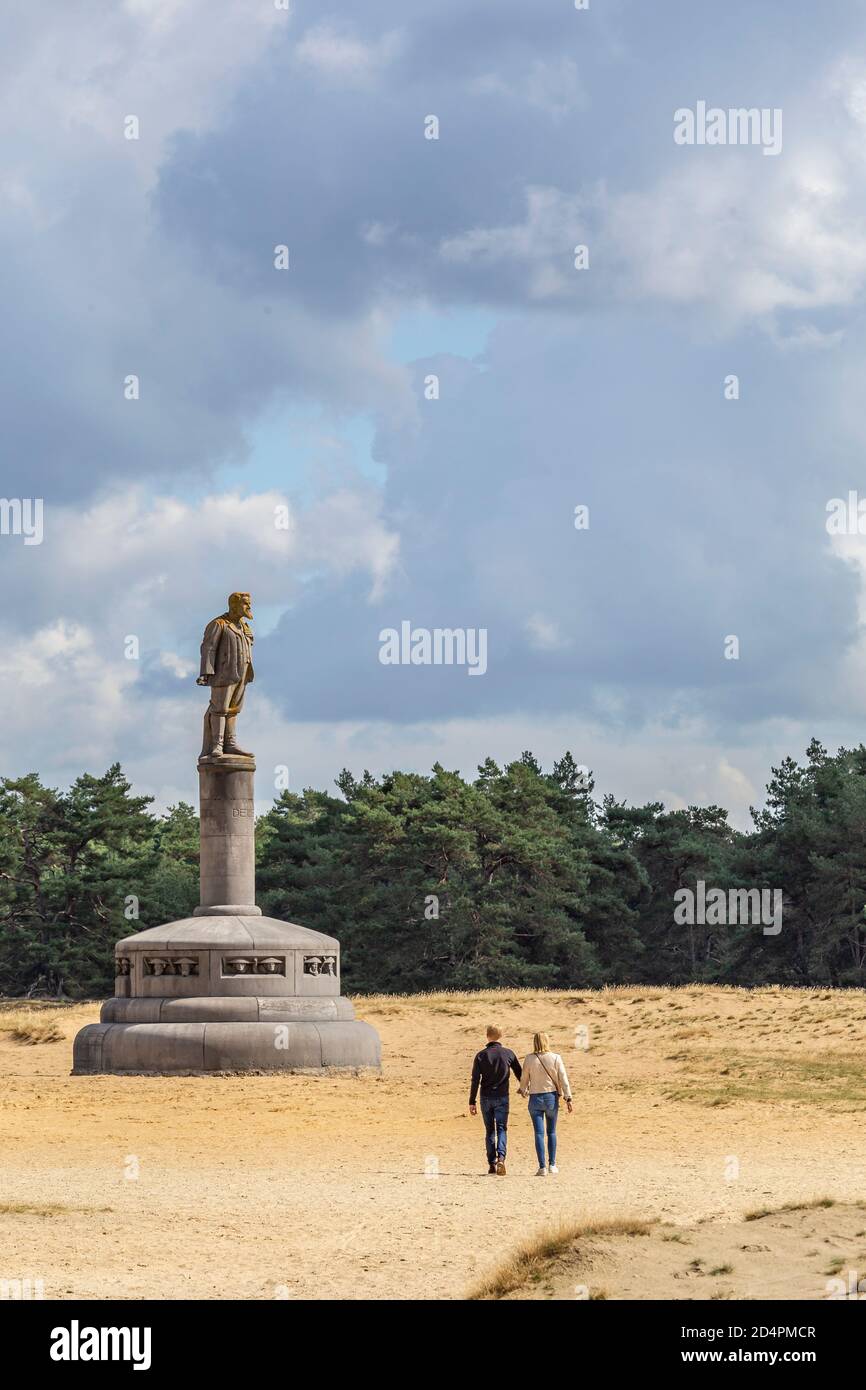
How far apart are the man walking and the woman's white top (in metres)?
0.18

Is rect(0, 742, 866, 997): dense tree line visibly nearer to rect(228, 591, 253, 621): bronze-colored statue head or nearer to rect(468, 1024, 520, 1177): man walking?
rect(228, 591, 253, 621): bronze-colored statue head

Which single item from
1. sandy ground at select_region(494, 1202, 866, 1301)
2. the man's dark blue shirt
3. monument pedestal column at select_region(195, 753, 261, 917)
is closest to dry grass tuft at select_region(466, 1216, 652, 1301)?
sandy ground at select_region(494, 1202, 866, 1301)

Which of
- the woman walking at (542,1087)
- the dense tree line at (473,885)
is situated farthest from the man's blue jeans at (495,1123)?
the dense tree line at (473,885)

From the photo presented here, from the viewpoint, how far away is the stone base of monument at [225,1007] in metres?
29.6

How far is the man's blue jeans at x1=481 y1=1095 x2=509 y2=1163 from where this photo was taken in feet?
62.2

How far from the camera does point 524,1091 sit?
18719 millimetres

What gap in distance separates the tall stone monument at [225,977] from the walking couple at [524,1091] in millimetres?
11135

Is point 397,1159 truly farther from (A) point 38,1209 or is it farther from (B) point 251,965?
(B) point 251,965

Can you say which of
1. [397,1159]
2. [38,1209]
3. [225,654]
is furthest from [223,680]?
[38,1209]

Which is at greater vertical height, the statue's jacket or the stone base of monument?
the statue's jacket

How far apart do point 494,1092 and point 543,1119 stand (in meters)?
0.60

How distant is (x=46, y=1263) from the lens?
13.1 m
